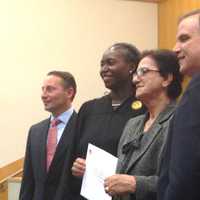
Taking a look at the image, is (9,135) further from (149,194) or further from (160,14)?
(149,194)

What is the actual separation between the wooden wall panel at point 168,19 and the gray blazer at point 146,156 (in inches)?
134

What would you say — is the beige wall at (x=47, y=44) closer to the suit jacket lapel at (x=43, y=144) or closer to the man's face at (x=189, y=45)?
the suit jacket lapel at (x=43, y=144)

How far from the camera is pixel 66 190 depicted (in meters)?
2.51

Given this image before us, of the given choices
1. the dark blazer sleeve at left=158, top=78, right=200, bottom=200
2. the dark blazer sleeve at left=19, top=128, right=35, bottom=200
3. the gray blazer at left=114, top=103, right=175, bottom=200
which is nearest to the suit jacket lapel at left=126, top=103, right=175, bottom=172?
the gray blazer at left=114, top=103, right=175, bottom=200

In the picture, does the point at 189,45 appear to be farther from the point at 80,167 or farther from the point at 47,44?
the point at 47,44

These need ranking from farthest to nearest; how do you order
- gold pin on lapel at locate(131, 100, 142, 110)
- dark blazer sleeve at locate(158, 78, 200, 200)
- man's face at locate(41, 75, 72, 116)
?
man's face at locate(41, 75, 72, 116) < gold pin on lapel at locate(131, 100, 142, 110) < dark blazer sleeve at locate(158, 78, 200, 200)

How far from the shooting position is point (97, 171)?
1.98 m

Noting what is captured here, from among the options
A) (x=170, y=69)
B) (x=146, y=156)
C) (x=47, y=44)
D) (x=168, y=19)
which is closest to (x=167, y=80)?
(x=170, y=69)

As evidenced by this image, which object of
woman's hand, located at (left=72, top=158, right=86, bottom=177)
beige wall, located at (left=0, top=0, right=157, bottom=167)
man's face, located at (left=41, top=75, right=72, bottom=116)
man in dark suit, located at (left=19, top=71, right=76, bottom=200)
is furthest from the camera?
beige wall, located at (left=0, top=0, right=157, bottom=167)

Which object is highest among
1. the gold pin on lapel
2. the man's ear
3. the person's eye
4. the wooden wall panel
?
the wooden wall panel

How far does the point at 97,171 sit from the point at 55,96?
1239 millimetres

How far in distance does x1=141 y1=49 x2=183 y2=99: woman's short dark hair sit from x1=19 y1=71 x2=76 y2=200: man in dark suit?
870mm

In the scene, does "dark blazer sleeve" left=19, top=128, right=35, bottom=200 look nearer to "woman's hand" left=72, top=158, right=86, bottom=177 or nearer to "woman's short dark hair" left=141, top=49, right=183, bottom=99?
"woman's hand" left=72, top=158, right=86, bottom=177

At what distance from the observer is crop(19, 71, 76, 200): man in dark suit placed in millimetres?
2629
